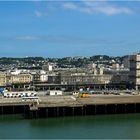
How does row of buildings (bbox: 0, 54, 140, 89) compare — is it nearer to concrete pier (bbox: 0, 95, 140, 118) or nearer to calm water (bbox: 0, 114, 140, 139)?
concrete pier (bbox: 0, 95, 140, 118)

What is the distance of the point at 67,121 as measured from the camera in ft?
105

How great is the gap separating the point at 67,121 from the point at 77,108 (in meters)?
3.23

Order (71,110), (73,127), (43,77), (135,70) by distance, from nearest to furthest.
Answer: (73,127) → (71,110) → (135,70) → (43,77)

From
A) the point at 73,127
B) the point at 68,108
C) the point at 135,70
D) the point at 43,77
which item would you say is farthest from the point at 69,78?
the point at 73,127

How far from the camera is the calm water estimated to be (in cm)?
2661

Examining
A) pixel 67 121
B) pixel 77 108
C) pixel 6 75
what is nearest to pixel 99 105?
pixel 77 108

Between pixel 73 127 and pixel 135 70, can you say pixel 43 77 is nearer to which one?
pixel 135 70

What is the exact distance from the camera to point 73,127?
2952 cm

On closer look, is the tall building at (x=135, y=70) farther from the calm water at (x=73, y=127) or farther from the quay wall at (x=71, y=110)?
the calm water at (x=73, y=127)

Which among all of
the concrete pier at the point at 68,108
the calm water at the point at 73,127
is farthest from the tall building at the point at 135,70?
the calm water at the point at 73,127

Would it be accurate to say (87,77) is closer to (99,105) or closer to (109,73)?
(109,73)

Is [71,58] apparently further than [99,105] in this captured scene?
Yes

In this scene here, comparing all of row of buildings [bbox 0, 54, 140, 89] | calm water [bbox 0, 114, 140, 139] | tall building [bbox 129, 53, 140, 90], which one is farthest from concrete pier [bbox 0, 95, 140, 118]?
row of buildings [bbox 0, 54, 140, 89]

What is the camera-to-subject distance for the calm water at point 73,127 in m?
26.6
